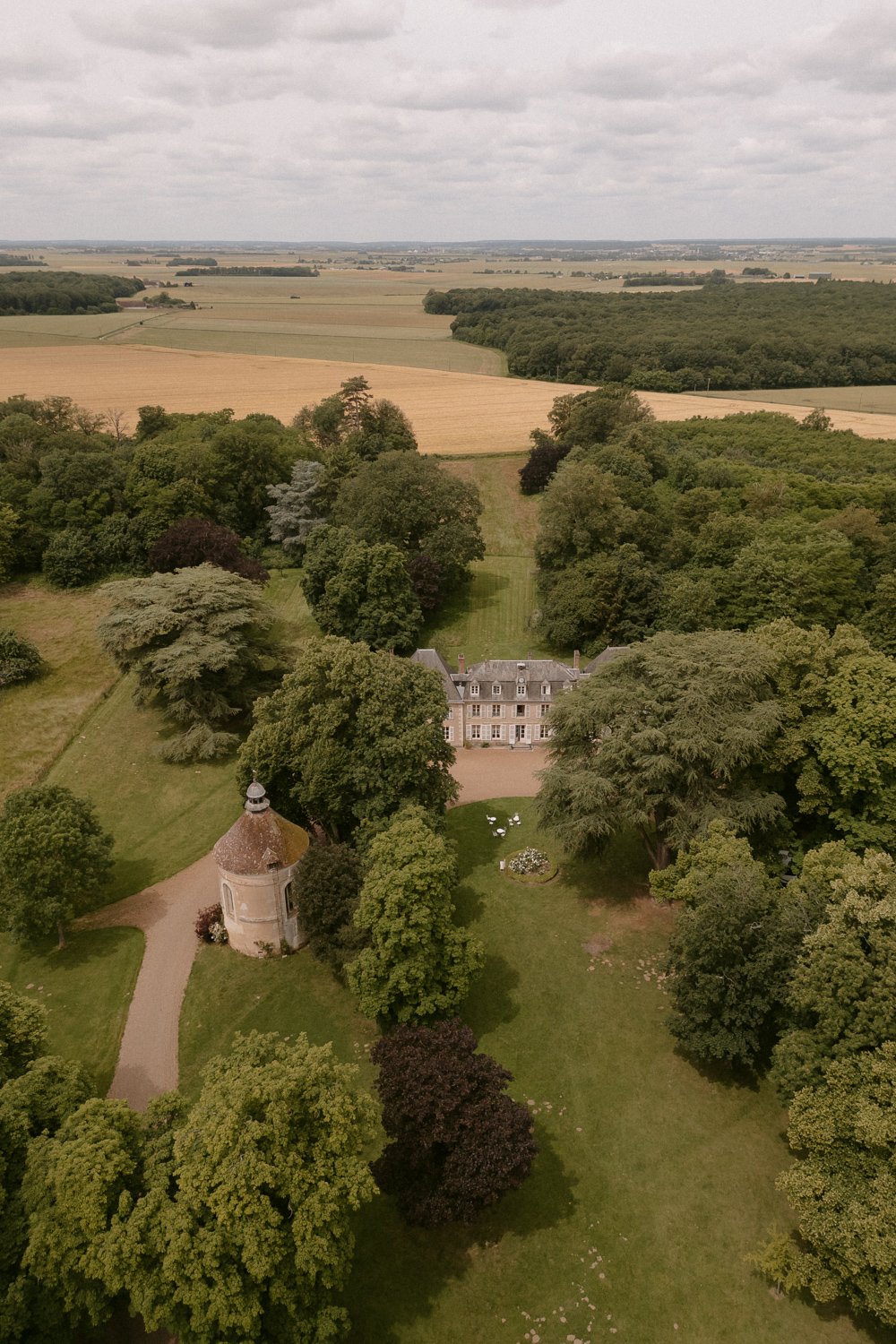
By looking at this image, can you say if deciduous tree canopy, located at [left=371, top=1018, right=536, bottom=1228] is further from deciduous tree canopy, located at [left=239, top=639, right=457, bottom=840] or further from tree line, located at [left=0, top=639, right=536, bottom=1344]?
deciduous tree canopy, located at [left=239, top=639, right=457, bottom=840]

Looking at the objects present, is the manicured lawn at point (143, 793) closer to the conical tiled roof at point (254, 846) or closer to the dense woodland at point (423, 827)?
the dense woodland at point (423, 827)

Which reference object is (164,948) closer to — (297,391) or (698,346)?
(297,391)

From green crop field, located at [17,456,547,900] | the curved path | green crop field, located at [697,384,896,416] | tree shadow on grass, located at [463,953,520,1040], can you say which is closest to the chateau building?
the curved path

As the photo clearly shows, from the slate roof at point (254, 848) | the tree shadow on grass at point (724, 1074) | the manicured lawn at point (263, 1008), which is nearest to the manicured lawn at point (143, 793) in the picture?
the manicured lawn at point (263, 1008)

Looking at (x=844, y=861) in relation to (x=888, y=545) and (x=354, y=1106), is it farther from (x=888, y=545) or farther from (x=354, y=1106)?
(x=888, y=545)

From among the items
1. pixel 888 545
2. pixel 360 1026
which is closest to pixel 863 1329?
pixel 360 1026

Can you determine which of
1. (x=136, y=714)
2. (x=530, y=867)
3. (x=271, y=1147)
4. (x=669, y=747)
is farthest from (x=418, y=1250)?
(x=136, y=714)
